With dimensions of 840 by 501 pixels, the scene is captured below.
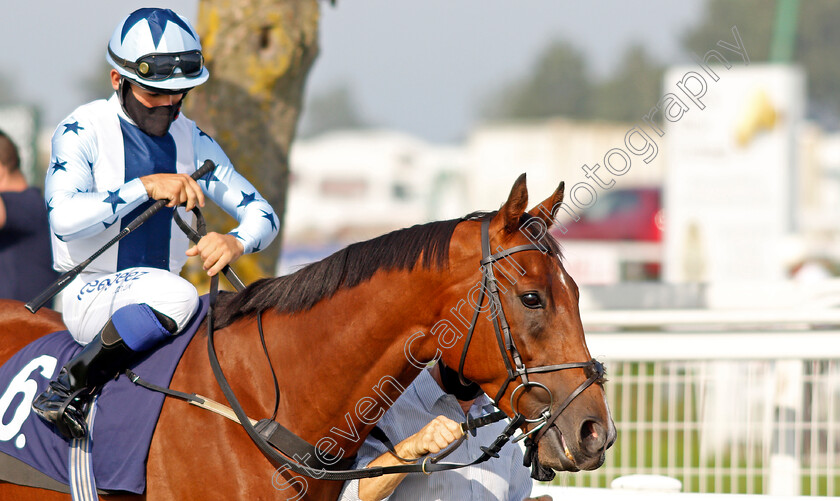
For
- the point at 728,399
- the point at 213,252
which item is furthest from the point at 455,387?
the point at 728,399

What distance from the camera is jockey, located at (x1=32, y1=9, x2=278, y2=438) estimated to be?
267 centimetres

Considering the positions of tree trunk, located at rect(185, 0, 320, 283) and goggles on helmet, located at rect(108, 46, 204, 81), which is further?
tree trunk, located at rect(185, 0, 320, 283)

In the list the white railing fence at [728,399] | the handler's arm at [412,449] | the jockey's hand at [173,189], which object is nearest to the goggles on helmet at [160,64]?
the jockey's hand at [173,189]

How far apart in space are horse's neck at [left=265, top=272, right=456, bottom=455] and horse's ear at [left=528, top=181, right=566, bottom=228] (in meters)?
0.35

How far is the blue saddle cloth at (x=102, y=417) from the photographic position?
263 cm

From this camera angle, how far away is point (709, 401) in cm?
448

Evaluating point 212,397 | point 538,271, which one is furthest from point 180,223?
point 538,271

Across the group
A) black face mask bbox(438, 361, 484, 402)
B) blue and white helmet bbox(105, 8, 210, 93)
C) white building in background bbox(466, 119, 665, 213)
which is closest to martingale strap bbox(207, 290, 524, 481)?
black face mask bbox(438, 361, 484, 402)

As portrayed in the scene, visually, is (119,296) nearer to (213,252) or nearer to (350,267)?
(213,252)

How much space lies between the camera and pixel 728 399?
14.8 ft

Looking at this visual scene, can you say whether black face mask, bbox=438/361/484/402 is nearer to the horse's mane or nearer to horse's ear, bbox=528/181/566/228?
the horse's mane

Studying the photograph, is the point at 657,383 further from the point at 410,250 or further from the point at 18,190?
the point at 18,190

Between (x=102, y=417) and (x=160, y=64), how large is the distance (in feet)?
3.50

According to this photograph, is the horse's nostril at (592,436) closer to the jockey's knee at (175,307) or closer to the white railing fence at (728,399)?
the jockey's knee at (175,307)
